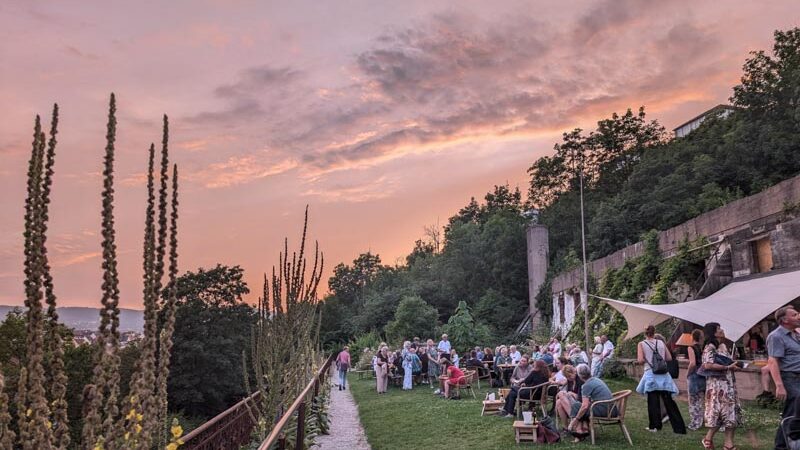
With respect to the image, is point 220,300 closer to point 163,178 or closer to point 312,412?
point 312,412

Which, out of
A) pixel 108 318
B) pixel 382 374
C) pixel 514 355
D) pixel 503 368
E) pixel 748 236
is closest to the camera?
pixel 108 318

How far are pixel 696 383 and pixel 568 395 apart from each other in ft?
6.53

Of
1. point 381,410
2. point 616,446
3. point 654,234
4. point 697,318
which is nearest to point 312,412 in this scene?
point 381,410

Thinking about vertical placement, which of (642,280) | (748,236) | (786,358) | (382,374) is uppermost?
(748,236)

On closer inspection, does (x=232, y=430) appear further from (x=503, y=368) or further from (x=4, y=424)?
(x=503, y=368)

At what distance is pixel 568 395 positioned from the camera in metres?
10.5

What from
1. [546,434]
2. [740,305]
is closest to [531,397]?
[546,434]

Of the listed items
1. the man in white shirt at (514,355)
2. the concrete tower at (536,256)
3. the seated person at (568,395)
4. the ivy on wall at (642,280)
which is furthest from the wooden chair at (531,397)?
the concrete tower at (536,256)

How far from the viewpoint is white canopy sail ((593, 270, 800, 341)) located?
11.5 m

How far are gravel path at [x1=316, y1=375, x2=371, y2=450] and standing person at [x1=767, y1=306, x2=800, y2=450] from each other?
21.1ft

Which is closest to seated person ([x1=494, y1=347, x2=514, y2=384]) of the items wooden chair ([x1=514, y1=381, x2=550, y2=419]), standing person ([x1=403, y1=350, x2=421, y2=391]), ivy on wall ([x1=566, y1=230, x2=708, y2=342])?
standing person ([x1=403, y1=350, x2=421, y2=391])

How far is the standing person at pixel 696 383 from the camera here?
9.84 metres

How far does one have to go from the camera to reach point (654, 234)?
22.2 meters

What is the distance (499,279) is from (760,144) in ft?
78.7
